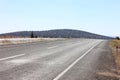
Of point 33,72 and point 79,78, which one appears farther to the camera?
point 33,72

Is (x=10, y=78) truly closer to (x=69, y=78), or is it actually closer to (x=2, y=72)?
(x=2, y=72)

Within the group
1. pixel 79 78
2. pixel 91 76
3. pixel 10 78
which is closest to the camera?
pixel 10 78

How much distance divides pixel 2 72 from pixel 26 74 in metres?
0.96

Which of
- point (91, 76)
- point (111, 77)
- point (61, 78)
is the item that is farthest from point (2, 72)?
point (111, 77)

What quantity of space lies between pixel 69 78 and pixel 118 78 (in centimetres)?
216

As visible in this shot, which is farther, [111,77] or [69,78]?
[111,77]

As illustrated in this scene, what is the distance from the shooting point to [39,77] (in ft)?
32.4

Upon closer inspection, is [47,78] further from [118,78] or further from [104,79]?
[118,78]

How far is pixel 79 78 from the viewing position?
10148 millimetres

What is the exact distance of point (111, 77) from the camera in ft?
36.2

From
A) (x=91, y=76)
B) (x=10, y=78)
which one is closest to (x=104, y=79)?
(x=91, y=76)

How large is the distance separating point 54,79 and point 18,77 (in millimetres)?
1280

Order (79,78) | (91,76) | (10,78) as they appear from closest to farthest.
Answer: (10,78)
(79,78)
(91,76)

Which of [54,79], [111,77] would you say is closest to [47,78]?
[54,79]
